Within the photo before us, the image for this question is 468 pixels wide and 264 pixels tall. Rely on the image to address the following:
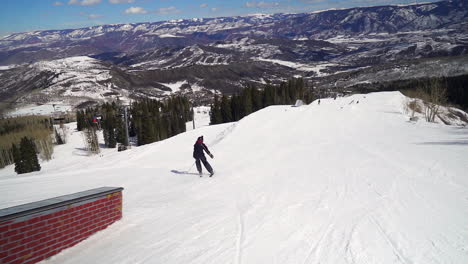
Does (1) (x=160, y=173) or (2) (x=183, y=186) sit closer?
(2) (x=183, y=186)

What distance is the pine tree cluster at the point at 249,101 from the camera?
78.0 meters

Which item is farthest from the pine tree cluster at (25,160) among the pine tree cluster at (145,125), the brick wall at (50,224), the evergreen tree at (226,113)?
the brick wall at (50,224)

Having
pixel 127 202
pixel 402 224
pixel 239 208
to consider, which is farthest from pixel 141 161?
pixel 402 224

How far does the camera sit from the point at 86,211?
6.84 metres

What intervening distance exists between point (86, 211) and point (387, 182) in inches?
365

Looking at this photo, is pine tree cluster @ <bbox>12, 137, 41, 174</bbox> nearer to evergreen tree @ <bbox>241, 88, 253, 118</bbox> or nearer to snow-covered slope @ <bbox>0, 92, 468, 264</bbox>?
snow-covered slope @ <bbox>0, 92, 468, 264</bbox>

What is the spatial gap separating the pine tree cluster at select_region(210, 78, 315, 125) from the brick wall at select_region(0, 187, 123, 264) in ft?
227

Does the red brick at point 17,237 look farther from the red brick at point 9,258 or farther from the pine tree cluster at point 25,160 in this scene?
the pine tree cluster at point 25,160

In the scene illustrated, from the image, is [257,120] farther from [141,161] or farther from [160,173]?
[160,173]

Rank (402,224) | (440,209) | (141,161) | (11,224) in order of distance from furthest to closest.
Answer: (141,161), (440,209), (402,224), (11,224)

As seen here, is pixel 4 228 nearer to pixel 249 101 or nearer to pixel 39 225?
pixel 39 225

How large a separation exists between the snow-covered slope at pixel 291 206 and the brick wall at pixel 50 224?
0.32 meters

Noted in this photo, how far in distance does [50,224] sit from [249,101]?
240ft

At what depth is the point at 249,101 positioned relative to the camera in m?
78.1
